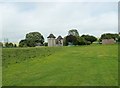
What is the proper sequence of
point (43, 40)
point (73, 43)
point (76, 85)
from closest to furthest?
point (76, 85) < point (73, 43) < point (43, 40)

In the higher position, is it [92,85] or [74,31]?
[74,31]

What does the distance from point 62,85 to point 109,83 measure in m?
1.79

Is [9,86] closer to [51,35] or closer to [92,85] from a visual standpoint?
[92,85]

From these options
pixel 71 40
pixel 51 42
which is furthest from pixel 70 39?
pixel 51 42

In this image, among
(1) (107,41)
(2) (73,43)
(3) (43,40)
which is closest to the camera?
(2) (73,43)

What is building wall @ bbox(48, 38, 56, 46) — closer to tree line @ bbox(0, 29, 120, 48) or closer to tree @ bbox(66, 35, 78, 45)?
tree line @ bbox(0, 29, 120, 48)

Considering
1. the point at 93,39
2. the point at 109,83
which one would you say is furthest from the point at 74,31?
the point at 109,83

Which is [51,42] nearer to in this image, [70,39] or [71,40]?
[70,39]

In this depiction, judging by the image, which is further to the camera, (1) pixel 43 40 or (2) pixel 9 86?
(1) pixel 43 40

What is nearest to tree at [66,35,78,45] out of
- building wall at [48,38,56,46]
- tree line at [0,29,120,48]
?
tree line at [0,29,120,48]

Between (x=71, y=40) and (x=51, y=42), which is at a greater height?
(x=71, y=40)

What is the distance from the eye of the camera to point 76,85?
8625 millimetres

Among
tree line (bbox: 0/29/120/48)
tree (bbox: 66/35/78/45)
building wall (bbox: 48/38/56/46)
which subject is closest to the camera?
tree line (bbox: 0/29/120/48)

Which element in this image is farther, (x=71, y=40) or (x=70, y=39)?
(x=70, y=39)
